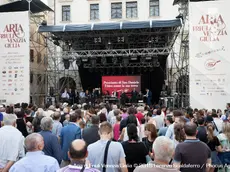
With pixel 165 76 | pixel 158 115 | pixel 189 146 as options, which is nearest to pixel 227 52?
pixel 158 115

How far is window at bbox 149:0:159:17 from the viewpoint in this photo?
27.7 meters

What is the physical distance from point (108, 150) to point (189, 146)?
1077 mm

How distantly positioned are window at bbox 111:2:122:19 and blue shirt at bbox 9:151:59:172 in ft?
85.1

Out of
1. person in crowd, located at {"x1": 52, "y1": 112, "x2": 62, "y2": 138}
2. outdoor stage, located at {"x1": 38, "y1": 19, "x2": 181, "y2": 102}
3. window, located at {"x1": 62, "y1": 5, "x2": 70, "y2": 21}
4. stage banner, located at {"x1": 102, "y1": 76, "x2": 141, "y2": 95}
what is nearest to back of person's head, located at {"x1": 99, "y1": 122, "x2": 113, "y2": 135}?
person in crowd, located at {"x1": 52, "y1": 112, "x2": 62, "y2": 138}

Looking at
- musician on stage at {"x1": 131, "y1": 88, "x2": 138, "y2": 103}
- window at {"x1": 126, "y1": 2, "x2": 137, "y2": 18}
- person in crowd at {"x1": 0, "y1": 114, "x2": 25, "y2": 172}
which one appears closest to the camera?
person in crowd at {"x1": 0, "y1": 114, "x2": 25, "y2": 172}

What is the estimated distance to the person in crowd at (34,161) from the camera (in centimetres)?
330

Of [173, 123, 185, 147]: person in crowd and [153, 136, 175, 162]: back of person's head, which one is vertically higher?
[153, 136, 175, 162]: back of person's head

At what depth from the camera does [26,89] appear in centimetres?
1659

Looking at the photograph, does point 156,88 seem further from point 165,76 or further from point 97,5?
point 97,5

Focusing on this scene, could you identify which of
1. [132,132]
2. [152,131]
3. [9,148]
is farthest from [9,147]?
[152,131]

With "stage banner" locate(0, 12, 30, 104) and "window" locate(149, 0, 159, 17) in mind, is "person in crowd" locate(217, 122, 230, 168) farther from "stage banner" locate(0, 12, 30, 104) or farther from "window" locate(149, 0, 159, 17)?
"window" locate(149, 0, 159, 17)

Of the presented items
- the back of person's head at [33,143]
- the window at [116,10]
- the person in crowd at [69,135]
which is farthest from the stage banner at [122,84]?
the back of person's head at [33,143]

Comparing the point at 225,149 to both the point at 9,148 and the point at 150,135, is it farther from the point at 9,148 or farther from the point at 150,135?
the point at 9,148

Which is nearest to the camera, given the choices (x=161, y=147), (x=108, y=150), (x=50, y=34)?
(x=161, y=147)
